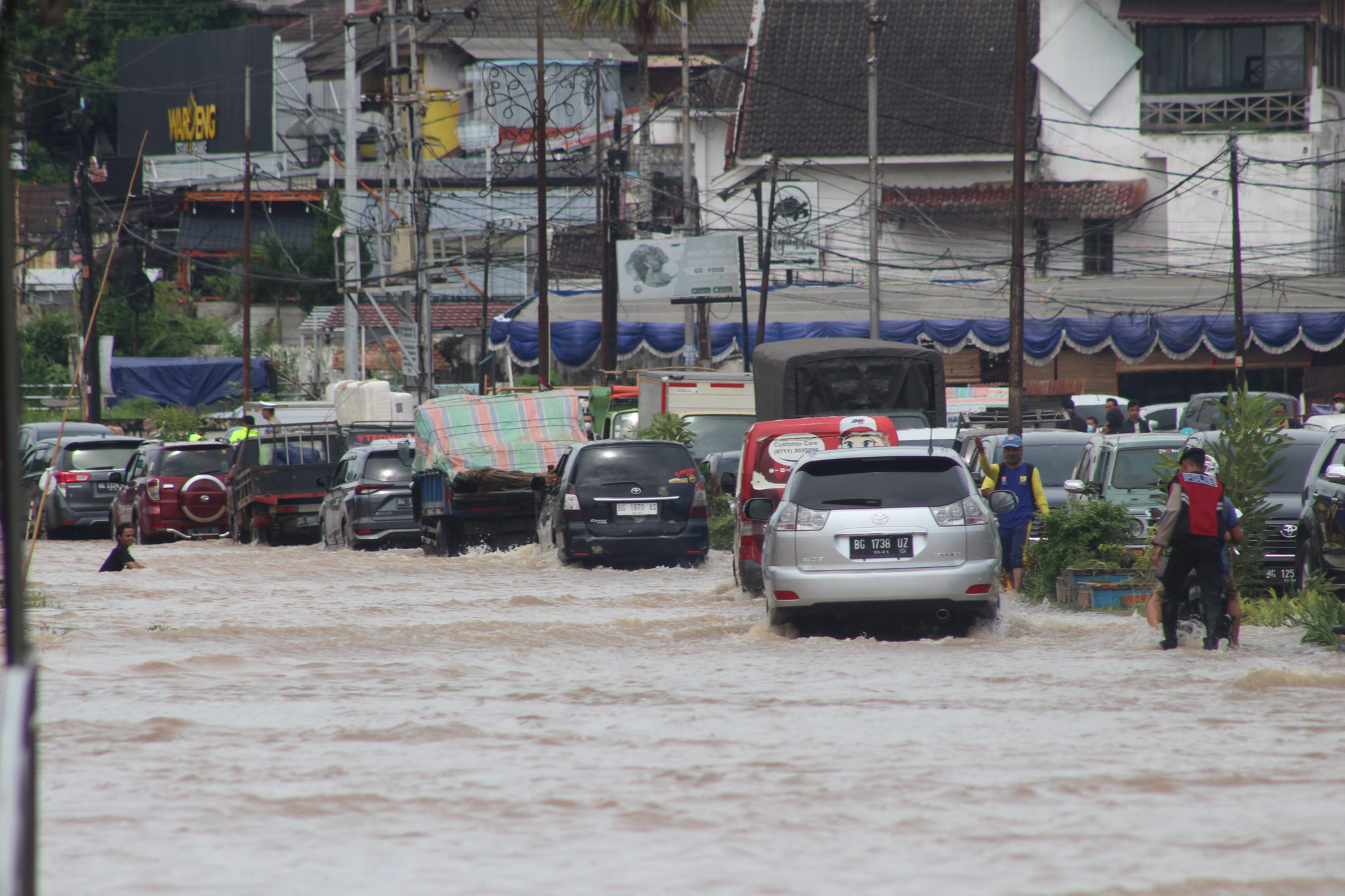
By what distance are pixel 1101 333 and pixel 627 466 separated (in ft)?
76.6

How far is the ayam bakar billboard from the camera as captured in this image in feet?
211

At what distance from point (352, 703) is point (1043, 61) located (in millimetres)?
42321

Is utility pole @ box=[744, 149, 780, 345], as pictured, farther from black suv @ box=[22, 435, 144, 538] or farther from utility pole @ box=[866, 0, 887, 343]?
black suv @ box=[22, 435, 144, 538]

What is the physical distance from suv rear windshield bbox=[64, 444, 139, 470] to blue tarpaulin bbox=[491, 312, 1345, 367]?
12464 millimetres

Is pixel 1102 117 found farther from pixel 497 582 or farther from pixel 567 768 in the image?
pixel 567 768

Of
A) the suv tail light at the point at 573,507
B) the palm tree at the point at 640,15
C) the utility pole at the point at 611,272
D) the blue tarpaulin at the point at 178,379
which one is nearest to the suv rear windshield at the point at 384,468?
the suv tail light at the point at 573,507

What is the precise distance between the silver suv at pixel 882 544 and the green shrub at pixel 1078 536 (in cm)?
309

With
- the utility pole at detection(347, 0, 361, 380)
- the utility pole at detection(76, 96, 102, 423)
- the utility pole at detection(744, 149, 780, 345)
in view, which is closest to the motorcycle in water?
the utility pole at detection(76, 96, 102, 423)

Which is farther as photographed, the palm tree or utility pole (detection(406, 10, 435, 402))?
the palm tree

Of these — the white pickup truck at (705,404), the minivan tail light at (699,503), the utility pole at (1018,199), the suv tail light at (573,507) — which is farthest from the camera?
the white pickup truck at (705,404)

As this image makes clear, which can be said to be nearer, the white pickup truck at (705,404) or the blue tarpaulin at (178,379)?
the white pickup truck at (705,404)

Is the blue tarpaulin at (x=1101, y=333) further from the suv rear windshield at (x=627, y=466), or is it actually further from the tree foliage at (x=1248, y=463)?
the tree foliage at (x=1248, y=463)

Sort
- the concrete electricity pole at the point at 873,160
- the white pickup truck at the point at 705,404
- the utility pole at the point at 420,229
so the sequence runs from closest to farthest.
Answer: the white pickup truck at the point at 705,404 → the concrete electricity pole at the point at 873,160 → the utility pole at the point at 420,229

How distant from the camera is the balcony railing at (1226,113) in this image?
45844mm
